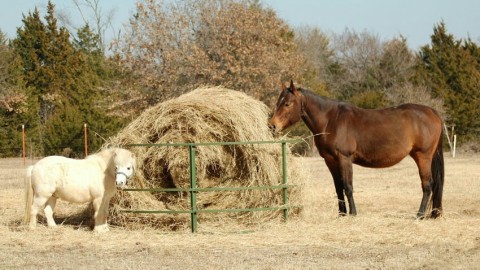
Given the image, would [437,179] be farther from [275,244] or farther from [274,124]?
[275,244]

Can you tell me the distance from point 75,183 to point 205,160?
1.75m

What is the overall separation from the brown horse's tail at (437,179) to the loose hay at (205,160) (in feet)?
7.17

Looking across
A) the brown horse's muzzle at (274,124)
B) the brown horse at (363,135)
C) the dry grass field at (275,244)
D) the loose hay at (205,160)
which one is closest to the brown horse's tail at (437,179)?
the brown horse at (363,135)

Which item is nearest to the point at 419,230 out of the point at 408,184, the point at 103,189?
the point at 103,189

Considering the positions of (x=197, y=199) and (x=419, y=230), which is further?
(x=197, y=199)

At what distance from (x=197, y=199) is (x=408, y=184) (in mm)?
8541

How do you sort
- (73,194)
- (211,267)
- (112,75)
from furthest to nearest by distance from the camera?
(112,75), (73,194), (211,267)

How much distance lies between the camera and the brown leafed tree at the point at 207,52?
27.0 m

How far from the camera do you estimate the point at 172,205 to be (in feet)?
30.7

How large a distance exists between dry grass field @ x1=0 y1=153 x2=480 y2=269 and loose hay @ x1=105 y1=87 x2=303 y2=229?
0.99 ft

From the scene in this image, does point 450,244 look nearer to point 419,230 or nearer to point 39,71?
point 419,230

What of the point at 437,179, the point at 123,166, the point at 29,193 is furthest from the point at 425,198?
the point at 29,193

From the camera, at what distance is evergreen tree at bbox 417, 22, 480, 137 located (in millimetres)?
32469

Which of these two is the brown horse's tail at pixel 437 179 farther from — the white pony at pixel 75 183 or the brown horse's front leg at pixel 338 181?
the white pony at pixel 75 183
